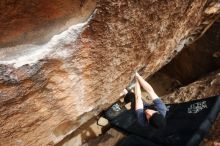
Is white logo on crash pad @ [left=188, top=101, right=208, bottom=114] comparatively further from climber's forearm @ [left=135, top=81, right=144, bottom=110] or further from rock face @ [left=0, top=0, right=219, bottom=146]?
rock face @ [left=0, top=0, right=219, bottom=146]

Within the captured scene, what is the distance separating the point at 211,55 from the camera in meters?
4.43

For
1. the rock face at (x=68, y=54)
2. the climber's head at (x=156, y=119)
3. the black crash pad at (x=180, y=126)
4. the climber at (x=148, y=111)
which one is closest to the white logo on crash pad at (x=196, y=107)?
the black crash pad at (x=180, y=126)

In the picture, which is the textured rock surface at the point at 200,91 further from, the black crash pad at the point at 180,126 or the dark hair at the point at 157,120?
the dark hair at the point at 157,120

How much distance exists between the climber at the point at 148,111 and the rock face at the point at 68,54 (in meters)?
0.16

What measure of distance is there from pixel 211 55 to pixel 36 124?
3123mm

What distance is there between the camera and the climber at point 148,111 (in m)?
2.71

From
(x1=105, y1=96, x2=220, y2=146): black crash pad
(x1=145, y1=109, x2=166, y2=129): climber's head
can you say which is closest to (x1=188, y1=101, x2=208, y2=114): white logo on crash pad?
(x1=105, y1=96, x2=220, y2=146): black crash pad

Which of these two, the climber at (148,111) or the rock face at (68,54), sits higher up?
the rock face at (68,54)

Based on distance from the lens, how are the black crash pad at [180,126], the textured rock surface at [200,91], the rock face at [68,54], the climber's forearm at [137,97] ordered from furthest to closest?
the textured rock surface at [200,91], the black crash pad at [180,126], the climber's forearm at [137,97], the rock face at [68,54]

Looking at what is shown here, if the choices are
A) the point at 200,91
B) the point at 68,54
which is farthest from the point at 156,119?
the point at 200,91

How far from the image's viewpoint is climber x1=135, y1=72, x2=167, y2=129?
107 inches

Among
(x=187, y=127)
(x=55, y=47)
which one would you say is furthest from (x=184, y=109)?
(x=55, y=47)

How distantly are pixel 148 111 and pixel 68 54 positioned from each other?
1174 mm

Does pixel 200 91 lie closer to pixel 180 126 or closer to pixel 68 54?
pixel 180 126
